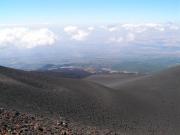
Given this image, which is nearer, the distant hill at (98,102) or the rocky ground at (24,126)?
the rocky ground at (24,126)

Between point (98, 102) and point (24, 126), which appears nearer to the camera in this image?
point (24, 126)

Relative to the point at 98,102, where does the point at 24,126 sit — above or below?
below

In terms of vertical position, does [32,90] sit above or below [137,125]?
above

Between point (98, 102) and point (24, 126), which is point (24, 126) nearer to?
point (24, 126)

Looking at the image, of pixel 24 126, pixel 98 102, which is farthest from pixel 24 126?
pixel 98 102

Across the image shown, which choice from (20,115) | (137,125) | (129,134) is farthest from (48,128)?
(137,125)

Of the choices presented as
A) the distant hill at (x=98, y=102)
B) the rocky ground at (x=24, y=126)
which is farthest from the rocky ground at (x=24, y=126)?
the distant hill at (x=98, y=102)

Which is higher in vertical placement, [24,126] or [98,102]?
[98,102]

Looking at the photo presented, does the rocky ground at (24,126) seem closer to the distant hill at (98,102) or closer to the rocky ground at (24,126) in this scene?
the rocky ground at (24,126)

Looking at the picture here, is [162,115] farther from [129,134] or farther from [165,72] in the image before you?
[165,72]
